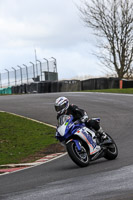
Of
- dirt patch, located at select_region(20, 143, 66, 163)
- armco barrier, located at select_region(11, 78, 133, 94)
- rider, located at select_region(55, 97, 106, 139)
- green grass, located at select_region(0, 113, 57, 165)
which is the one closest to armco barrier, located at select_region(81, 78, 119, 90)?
armco barrier, located at select_region(11, 78, 133, 94)

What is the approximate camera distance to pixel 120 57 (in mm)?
48875

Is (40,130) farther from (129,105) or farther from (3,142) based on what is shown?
(129,105)

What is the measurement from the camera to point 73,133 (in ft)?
30.1

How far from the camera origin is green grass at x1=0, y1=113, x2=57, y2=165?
13.0 meters

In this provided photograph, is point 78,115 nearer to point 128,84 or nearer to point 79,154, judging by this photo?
point 79,154

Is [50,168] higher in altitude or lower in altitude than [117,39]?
lower

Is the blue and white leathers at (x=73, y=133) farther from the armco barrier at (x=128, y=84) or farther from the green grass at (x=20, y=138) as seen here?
the armco barrier at (x=128, y=84)

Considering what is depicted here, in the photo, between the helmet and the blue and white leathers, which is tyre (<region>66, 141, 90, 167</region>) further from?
the helmet

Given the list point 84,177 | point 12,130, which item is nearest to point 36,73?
point 12,130

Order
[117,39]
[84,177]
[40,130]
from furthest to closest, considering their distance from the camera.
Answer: [117,39] → [40,130] → [84,177]

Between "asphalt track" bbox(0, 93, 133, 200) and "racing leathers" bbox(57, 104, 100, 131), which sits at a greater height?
"racing leathers" bbox(57, 104, 100, 131)

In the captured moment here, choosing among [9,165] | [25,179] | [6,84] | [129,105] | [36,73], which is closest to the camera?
[25,179]

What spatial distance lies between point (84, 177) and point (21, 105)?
17.7m

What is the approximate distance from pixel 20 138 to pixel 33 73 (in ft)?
96.0
